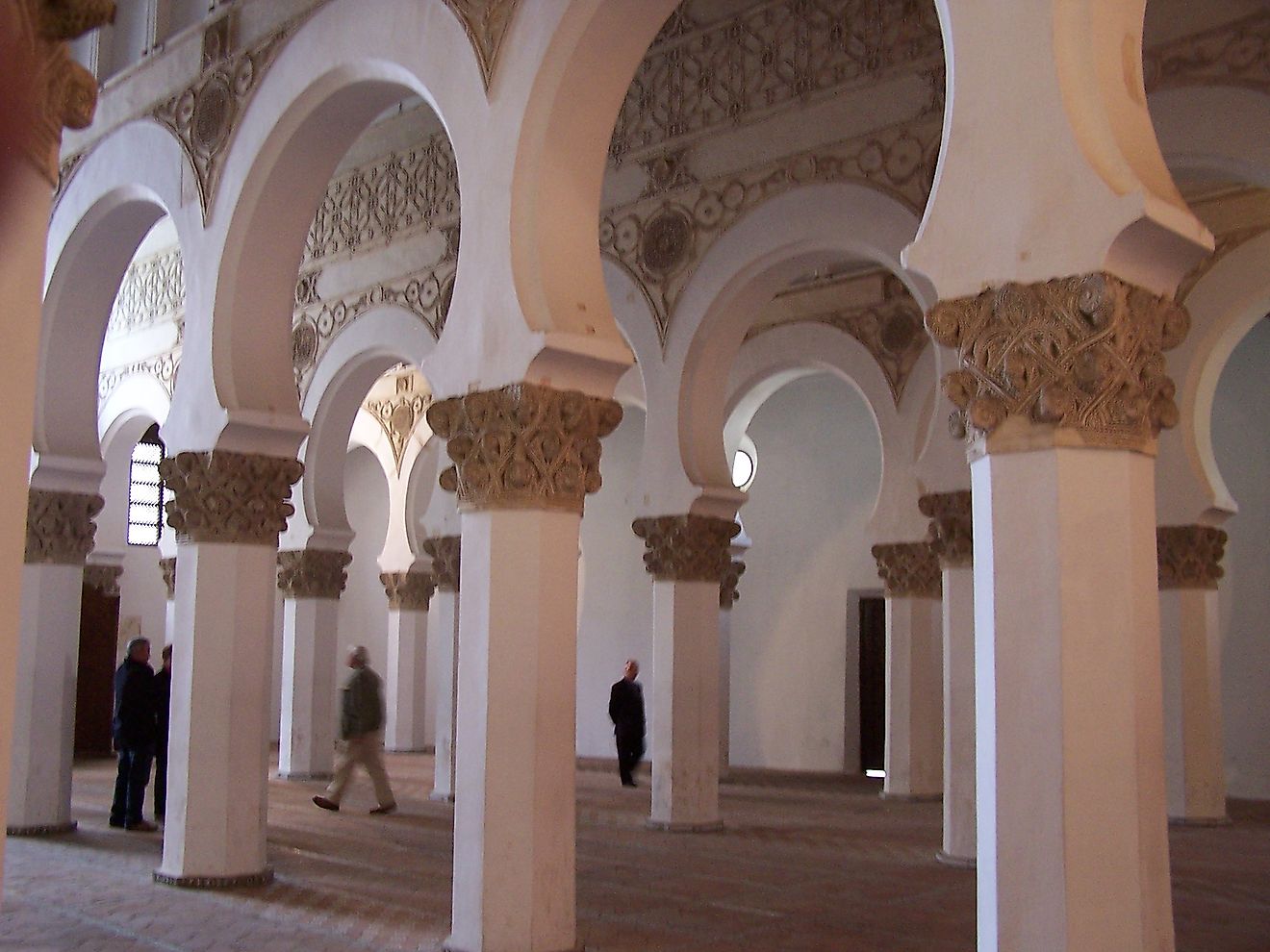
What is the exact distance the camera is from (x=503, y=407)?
18.4 ft

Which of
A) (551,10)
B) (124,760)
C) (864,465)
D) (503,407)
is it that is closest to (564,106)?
(551,10)

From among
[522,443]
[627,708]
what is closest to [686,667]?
[627,708]

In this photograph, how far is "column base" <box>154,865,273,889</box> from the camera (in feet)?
22.8

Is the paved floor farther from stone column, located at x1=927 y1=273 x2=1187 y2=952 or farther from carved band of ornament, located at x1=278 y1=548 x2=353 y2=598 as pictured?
carved band of ornament, located at x1=278 y1=548 x2=353 y2=598

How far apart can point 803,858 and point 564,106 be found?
5066 mm

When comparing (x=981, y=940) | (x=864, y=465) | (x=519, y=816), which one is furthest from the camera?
(x=864, y=465)

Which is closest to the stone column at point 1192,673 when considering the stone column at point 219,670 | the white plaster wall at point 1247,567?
the white plaster wall at point 1247,567

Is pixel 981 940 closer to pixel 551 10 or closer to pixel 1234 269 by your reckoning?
pixel 551 10

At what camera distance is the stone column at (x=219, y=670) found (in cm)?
700

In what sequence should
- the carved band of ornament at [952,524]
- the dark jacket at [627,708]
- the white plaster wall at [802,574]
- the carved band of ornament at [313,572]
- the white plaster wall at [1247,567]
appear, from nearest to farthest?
the carved band of ornament at [952,524], the white plaster wall at [1247,567], the dark jacket at [627,708], the carved band of ornament at [313,572], the white plaster wall at [802,574]

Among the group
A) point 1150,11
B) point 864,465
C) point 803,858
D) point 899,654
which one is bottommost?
point 803,858

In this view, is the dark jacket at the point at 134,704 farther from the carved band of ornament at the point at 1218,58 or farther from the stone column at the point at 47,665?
the carved band of ornament at the point at 1218,58

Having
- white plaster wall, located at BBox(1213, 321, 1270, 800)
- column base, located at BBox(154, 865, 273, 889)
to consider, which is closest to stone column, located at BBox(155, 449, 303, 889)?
column base, located at BBox(154, 865, 273, 889)

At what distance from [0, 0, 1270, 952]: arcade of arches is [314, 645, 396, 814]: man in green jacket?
1.29 meters
